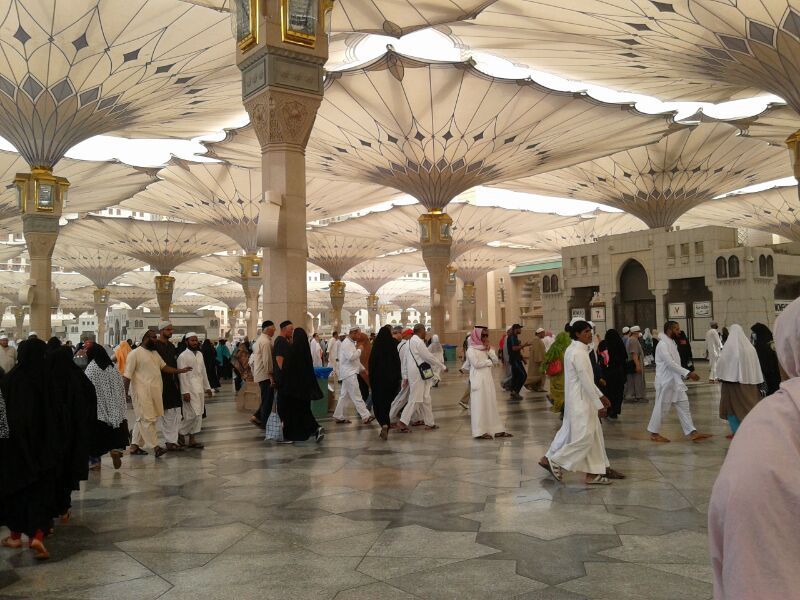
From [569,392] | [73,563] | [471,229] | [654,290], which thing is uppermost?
[471,229]

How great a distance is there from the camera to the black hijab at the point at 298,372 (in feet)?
24.5

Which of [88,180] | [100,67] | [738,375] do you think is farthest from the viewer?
[88,180]

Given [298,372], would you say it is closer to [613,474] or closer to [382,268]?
[613,474]

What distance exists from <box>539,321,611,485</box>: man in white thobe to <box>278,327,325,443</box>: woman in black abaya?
289 cm

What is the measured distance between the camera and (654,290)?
23953 millimetres

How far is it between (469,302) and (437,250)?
24041 millimetres

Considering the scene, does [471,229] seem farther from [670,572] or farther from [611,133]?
[670,572]

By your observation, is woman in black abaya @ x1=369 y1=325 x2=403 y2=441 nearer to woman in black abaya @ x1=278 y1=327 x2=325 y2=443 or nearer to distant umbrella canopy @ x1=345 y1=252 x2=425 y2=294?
woman in black abaya @ x1=278 y1=327 x2=325 y2=443

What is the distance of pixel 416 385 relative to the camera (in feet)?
28.6

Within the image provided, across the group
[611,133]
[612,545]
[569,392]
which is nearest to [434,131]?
[611,133]

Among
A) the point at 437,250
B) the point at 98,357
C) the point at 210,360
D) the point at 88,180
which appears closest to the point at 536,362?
the point at 210,360

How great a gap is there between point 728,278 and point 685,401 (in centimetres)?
1618

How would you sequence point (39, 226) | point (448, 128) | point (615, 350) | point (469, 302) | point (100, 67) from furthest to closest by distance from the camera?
point (469, 302), point (448, 128), point (39, 226), point (100, 67), point (615, 350)

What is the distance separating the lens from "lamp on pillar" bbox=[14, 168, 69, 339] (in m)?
15.8
